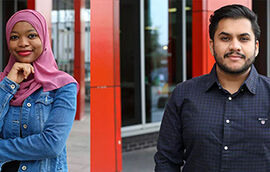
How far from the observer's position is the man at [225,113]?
1.60 m

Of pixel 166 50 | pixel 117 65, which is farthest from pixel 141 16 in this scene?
pixel 117 65

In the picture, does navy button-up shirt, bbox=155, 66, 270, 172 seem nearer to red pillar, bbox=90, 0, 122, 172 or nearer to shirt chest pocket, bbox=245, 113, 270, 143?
shirt chest pocket, bbox=245, 113, 270, 143

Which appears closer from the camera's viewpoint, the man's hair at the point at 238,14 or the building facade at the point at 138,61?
the man's hair at the point at 238,14

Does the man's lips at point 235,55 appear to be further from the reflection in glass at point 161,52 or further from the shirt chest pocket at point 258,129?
the reflection in glass at point 161,52

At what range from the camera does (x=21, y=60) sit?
A: 1.83 metres

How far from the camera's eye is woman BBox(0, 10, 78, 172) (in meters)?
1.68

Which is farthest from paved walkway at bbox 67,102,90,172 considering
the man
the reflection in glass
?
the reflection in glass

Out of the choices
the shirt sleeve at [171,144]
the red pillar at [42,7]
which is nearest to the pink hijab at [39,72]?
the shirt sleeve at [171,144]

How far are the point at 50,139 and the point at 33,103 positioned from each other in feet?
0.72

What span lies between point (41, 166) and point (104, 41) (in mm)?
3478

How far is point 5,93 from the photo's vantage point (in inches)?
68.6

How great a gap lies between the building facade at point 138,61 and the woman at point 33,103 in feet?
9.54

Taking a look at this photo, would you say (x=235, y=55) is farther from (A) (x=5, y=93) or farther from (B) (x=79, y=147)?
(B) (x=79, y=147)

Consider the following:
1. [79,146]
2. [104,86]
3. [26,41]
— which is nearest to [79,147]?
[79,146]
